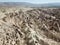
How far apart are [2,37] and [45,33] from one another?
455 inches

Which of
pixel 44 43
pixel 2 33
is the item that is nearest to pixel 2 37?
pixel 2 33

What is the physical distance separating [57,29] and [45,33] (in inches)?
121

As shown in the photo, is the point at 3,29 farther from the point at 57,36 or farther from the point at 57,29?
the point at 57,29

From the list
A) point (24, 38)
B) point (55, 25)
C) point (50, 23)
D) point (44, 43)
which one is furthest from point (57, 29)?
point (24, 38)

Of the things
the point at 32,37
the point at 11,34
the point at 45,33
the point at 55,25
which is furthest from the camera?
the point at 55,25

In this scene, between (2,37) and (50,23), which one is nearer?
(2,37)

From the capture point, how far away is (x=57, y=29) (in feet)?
80.2

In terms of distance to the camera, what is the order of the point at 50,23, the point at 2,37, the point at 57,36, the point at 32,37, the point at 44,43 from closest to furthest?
the point at 2,37 < the point at 32,37 < the point at 44,43 < the point at 57,36 < the point at 50,23

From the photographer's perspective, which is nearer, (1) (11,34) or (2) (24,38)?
(1) (11,34)

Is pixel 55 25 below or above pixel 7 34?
below

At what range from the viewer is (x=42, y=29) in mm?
23625

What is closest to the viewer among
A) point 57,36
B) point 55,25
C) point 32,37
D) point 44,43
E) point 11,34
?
point 11,34

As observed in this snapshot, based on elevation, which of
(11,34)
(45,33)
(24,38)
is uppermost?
(11,34)

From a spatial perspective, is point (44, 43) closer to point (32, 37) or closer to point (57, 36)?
point (32, 37)
